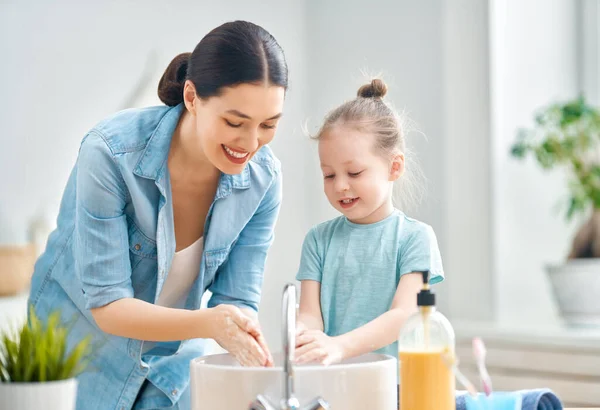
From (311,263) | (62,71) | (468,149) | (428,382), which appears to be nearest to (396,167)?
(311,263)

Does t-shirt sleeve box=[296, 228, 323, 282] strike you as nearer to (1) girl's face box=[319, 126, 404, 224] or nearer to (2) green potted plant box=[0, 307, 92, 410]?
(1) girl's face box=[319, 126, 404, 224]

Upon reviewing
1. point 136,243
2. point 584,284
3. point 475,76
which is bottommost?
point 584,284

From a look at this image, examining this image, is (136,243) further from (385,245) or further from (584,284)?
(584,284)

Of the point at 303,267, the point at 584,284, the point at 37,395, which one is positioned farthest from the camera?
the point at 584,284

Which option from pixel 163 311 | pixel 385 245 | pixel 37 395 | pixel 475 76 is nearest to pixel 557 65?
pixel 475 76

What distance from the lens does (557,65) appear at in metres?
3.38

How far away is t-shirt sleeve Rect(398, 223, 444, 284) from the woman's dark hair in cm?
31

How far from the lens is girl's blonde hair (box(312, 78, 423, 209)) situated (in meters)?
1.32

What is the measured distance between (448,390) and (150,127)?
0.69 m

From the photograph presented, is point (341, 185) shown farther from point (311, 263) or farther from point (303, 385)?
point (303, 385)

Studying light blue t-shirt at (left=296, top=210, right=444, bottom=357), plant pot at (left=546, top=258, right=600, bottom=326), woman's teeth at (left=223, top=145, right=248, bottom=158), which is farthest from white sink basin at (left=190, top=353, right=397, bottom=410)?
plant pot at (left=546, top=258, right=600, bottom=326)

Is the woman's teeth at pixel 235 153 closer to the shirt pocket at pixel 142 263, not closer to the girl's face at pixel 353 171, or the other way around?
the girl's face at pixel 353 171

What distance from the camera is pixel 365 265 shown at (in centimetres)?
129

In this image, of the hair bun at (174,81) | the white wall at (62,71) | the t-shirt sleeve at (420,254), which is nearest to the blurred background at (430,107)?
the white wall at (62,71)
